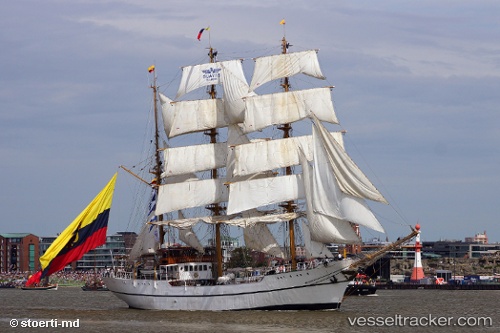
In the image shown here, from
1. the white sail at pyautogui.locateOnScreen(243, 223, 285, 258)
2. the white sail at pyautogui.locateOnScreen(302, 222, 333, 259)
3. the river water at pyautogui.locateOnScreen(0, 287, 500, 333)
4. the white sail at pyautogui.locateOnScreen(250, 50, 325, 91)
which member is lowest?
the river water at pyautogui.locateOnScreen(0, 287, 500, 333)

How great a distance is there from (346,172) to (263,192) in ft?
32.8

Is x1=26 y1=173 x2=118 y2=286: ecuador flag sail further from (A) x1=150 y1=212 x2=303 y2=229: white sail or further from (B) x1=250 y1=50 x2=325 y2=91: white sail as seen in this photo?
(B) x1=250 y1=50 x2=325 y2=91: white sail

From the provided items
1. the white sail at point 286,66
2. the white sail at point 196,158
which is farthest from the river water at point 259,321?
the white sail at point 286,66

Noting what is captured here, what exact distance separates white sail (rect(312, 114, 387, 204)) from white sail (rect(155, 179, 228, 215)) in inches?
576

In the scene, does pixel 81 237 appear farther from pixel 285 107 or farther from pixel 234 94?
pixel 285 107

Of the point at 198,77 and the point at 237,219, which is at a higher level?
the point at 198,77

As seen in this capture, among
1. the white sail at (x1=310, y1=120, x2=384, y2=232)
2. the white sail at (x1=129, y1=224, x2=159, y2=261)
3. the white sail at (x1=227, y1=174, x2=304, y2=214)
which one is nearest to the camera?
the white sail at (x1=310, y1=120, x2=384, y2=232)

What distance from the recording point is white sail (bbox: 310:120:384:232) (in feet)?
246

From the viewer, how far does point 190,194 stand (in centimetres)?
8931

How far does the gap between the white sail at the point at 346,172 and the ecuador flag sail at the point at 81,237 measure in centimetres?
1955

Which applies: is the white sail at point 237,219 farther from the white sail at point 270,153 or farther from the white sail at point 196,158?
the white sail at point 196,158

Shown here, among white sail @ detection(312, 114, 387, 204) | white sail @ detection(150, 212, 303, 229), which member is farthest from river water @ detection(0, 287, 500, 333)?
white sail @ detection(312, 114, 387, 204)

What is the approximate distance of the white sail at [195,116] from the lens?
8900 centimetres

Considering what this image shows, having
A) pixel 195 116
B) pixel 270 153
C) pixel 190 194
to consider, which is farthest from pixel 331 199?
pixel 195 116
